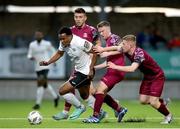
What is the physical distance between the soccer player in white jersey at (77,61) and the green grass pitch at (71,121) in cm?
58

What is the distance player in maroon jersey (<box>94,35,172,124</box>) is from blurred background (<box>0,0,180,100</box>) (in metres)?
10.3

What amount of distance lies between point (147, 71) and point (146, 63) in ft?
0.74

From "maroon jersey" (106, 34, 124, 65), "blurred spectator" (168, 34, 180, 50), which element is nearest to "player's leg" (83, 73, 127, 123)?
"maroon jersey" (106, 34, 124, 65)

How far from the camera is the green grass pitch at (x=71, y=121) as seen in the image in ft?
49.0

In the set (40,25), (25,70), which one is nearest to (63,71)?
(25,70)

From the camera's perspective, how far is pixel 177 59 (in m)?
26.4

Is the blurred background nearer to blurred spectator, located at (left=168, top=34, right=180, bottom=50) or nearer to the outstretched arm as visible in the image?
blurred spectator, located at (left=168, top=34, right=180, bottom=50)

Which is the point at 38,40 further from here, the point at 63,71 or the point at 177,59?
the point at 177,59

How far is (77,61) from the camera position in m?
15.8

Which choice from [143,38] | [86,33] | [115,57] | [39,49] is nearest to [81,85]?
[115,57]

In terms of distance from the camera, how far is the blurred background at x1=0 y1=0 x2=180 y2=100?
26.2m

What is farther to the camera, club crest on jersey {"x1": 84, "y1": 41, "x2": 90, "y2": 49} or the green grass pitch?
club crest on jersey {"x1": 84, "y1": 41, "x2": 90, "y2": 49}

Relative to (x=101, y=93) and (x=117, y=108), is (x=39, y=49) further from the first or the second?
(x=101, y=93)

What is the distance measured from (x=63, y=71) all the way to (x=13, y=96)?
5.97 feet
